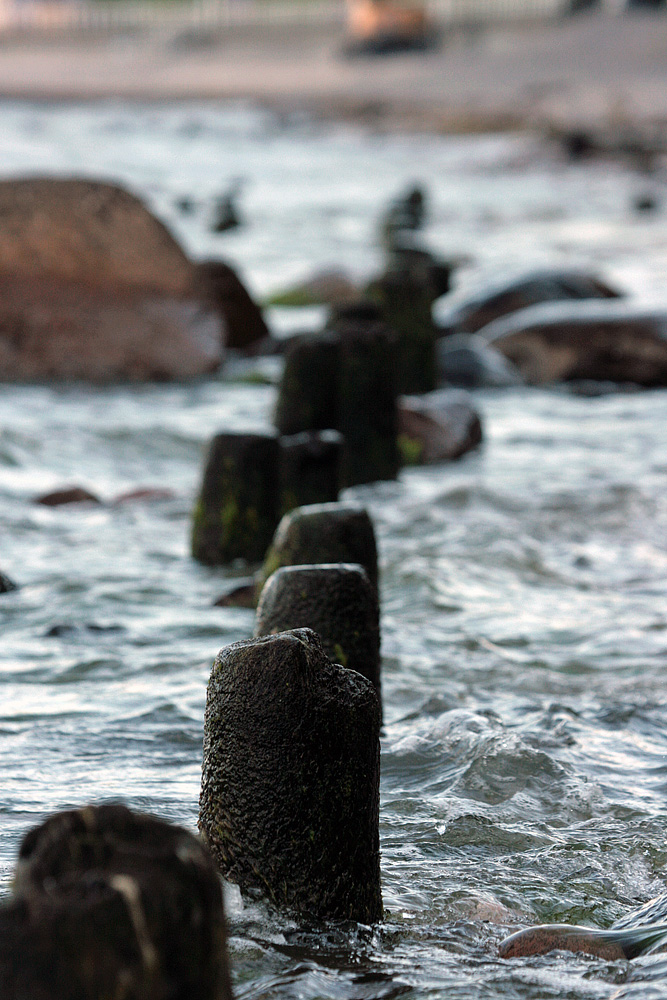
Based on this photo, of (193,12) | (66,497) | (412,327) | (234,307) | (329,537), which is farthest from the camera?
(193,12)

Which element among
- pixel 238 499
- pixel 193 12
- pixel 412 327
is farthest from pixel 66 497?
pixel 193 12

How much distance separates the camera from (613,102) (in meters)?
43.8

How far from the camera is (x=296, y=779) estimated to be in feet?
9.24

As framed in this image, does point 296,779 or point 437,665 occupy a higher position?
point 296,779

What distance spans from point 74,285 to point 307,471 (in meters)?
5.19

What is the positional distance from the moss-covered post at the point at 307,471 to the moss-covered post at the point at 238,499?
5.0 inches

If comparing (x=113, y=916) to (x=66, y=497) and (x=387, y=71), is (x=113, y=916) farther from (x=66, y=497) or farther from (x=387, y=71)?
(x=387, y=71)

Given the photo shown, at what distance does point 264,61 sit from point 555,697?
67.1 metres

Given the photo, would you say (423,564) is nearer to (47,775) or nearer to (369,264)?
(47,775)

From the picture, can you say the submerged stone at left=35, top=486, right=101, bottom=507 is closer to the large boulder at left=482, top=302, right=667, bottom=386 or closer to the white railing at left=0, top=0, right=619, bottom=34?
the large boulder at left=482, top=302, right=667, bottom=386

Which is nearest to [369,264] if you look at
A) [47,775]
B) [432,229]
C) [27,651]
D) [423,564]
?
[432,229]

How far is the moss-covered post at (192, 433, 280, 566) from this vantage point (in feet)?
20.5

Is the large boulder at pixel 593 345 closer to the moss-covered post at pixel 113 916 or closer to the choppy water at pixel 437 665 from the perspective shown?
the choppy water at pixel 437 665

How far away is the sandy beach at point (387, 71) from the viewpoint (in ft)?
154
